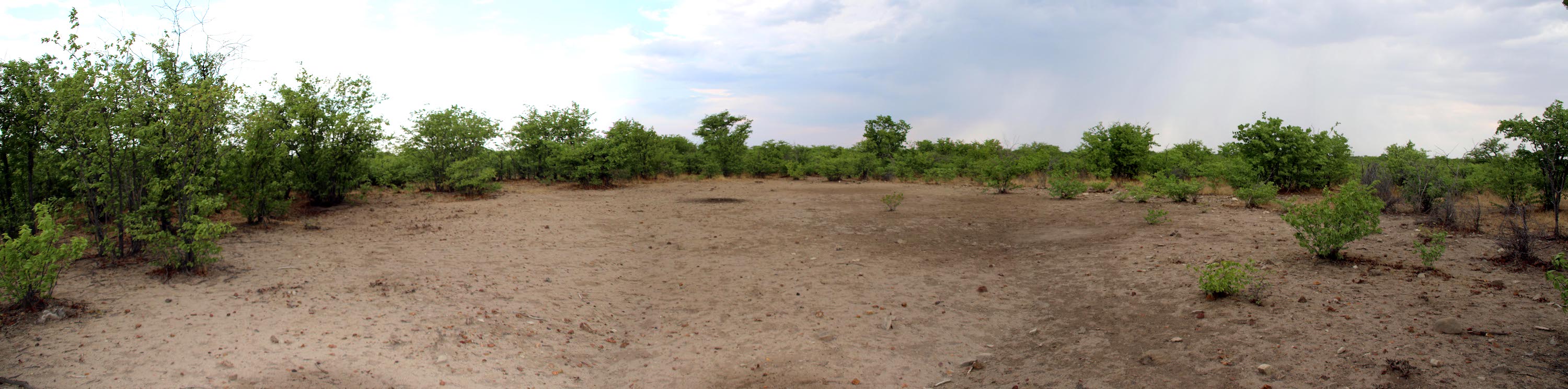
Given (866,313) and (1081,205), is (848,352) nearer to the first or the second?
(866,313)

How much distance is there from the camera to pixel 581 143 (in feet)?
69.7

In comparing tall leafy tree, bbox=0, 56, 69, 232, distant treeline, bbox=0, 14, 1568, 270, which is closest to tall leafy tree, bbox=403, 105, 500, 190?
distant treeline, bbox=0, 14, 1568, 270

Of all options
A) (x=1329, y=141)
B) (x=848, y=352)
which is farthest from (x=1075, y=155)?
(x=848, y=352)

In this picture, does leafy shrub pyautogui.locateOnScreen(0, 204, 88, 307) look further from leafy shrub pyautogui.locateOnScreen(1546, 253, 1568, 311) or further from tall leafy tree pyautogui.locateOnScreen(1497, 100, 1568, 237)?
tall leafy tree pyautogui.locateOnScreen(1497, 100, 1568, 237)

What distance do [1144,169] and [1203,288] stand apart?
57.0 feet

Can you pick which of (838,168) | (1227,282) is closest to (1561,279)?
(1227,282)

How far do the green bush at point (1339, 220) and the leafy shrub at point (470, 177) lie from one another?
49.5 feet

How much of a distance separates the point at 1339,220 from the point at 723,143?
24.6 metres

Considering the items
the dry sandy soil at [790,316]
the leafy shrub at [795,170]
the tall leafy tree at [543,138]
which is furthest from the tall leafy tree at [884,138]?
the dry sandy soil at [790,316]

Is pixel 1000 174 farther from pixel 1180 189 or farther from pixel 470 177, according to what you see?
pixel 470 177

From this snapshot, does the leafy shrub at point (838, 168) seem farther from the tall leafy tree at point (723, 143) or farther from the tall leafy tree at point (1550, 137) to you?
the tall leafy tree at point (1550, 137)

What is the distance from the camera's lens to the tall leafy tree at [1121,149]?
20500 millimetres

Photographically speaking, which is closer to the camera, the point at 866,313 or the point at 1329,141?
the point at 866,313

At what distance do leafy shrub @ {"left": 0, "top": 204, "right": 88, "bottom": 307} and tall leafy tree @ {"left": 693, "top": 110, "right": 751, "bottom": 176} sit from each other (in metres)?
22.2
